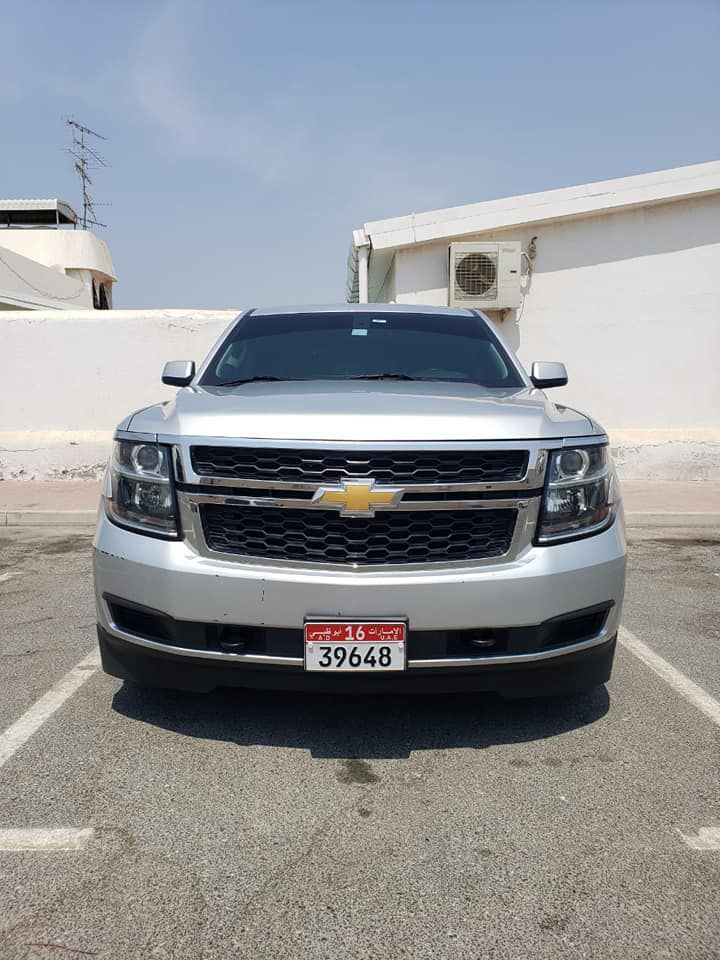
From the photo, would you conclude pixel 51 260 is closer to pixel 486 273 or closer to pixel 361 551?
pixel 486 273

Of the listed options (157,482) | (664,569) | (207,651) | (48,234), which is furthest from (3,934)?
(48,234)

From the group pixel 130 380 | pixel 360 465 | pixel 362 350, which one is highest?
pixel 362 350

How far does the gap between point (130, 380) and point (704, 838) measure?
375 inches

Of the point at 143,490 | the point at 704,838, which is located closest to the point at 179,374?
the point at 143,490

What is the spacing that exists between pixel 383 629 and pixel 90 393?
8932mm

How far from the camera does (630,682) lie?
141 inches

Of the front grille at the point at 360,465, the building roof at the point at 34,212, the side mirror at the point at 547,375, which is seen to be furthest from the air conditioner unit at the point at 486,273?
the building roof at the point at 34,212

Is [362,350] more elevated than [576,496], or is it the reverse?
[362,350]

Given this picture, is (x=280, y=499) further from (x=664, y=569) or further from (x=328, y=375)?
(x=664, y=569)

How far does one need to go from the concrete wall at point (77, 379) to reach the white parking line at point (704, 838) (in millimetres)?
9150

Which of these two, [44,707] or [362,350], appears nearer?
[44,707]

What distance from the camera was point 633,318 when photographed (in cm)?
1044

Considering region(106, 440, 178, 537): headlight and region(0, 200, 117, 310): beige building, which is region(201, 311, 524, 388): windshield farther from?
region(0, 200, 117, 310): beige building

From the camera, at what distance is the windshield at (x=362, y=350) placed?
3.89 meters
